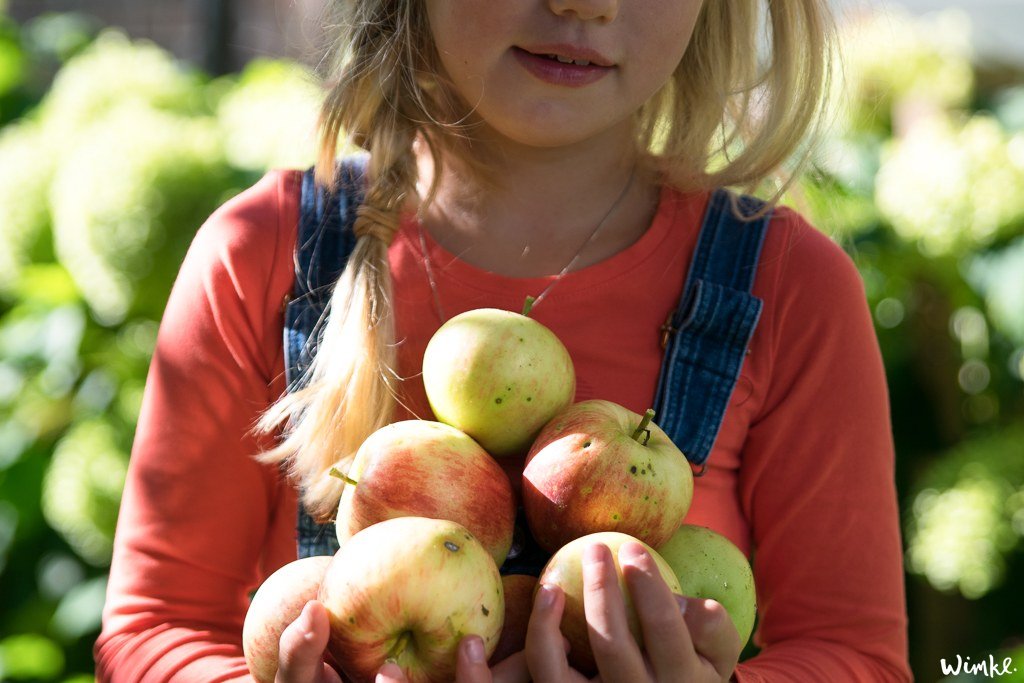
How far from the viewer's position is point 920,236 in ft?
9.76

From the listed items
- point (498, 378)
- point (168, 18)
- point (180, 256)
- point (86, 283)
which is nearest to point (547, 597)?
point (498, 378)

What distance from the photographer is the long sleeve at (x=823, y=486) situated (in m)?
1.66

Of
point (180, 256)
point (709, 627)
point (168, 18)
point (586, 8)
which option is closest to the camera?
point (709, 627)

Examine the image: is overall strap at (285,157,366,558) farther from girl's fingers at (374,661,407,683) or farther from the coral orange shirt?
girl's fingers at (374,661,407,683)

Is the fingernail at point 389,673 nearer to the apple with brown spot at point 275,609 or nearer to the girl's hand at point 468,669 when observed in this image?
the girl's hand at point 468,669

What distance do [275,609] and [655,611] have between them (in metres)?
0.41

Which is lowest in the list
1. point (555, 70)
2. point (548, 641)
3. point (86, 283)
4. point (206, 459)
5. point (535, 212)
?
point (86, 283)

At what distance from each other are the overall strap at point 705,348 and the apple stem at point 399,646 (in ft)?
1.87

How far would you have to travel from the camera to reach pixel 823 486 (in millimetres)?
1664

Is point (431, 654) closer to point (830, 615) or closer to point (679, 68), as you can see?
point (830, 615)

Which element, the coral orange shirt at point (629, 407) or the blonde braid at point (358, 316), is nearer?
the blonde braid at point (358, 316)

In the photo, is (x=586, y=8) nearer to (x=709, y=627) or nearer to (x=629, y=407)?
(x=629, y=407)

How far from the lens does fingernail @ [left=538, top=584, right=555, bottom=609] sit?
115cm

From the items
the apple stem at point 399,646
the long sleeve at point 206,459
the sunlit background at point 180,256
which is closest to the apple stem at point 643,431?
the apple stem at point 399,646
